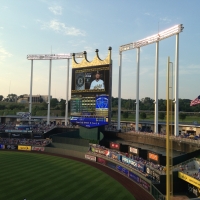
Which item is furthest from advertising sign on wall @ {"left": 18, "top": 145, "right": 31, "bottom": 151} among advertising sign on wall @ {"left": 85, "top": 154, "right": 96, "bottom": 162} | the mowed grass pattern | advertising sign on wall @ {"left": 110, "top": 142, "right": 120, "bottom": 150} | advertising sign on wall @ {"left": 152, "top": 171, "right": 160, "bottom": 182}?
advertising sign on wall @ {"left": 152, "top": 171, "right": 160, "bottom": 182}

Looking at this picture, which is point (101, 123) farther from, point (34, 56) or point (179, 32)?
point (34, 56)

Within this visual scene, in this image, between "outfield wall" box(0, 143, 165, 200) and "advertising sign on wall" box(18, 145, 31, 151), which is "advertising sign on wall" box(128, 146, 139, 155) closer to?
"outfield wall" box(0, 143, 165, 200)

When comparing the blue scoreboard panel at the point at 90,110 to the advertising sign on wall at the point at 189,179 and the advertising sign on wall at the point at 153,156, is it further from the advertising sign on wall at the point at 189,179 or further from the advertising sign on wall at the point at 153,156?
the advertising sign on wall at the point at 189,179

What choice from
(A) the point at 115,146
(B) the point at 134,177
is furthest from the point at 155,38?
(B) the point at 134,177

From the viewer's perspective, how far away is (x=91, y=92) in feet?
130

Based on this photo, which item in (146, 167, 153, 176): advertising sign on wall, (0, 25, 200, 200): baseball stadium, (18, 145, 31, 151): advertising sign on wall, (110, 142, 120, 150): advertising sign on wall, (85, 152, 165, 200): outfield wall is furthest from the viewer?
(18, 145, 31, 151): advertising sign on wall

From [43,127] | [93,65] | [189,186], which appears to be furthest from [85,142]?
[189,186]

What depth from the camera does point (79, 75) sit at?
136ft

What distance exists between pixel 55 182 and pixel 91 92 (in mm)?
18911

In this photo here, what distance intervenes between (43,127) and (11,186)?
102 feet

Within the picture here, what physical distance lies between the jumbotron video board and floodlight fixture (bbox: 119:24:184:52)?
14.2ft

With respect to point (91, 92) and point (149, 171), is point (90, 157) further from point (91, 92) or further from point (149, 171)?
point (149, 171)

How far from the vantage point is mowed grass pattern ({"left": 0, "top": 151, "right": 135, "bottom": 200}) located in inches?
793

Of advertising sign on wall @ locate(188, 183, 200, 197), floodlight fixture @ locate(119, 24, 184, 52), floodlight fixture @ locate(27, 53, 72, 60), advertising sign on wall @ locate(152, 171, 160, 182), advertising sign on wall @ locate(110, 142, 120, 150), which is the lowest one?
advertising sign on wall @ locate(188, 183, 200, 197)
